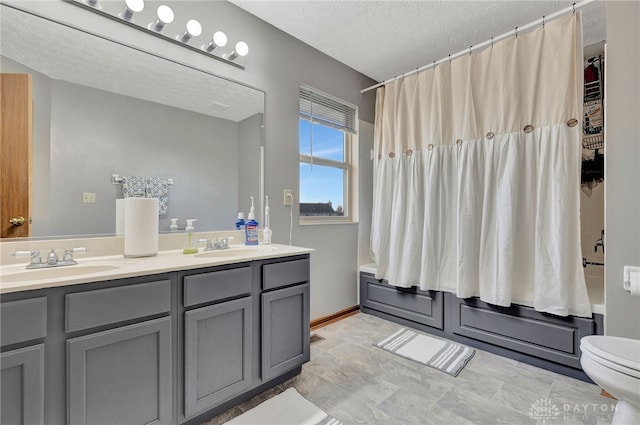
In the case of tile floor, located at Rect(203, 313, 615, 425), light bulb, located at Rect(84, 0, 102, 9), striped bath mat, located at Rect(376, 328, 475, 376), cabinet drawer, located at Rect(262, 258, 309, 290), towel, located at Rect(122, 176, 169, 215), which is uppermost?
light bulb, located at Rect(84, 0, 102, 9)

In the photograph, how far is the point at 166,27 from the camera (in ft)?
5.70

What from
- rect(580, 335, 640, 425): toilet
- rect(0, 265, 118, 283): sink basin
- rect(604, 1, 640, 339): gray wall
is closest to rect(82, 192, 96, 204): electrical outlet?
rect(0, 265, 118, 283): sink basin

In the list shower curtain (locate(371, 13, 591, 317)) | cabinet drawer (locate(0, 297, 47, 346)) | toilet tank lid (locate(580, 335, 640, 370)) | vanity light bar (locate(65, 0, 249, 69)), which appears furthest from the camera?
shower curtain (locate(371, 13, 591, 317))

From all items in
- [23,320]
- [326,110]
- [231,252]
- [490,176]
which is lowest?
[23,320]

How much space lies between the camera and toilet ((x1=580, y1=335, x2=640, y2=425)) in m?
1.13

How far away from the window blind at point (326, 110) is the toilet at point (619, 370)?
2.36m

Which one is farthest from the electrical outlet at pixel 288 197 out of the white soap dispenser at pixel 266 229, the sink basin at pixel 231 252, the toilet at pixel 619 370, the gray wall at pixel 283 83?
the toilet at pixel 619 370

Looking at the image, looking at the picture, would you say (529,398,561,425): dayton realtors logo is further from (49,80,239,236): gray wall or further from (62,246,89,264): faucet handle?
(62,246,89,264): faucet handle

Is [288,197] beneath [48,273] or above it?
above

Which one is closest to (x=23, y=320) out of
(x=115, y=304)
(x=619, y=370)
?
(x=115, y=304)

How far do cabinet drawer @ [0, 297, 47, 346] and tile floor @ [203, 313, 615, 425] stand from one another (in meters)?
0.91

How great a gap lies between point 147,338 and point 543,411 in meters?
2.01

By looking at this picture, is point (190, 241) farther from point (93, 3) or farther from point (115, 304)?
point (93, 3)

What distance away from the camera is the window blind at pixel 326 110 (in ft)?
8.36
